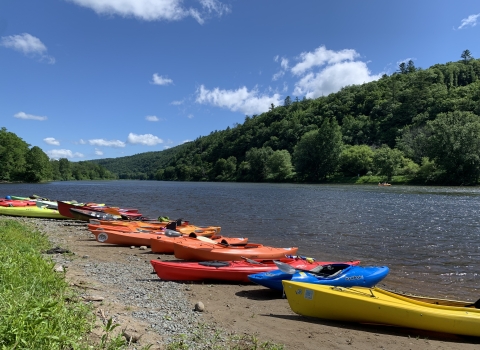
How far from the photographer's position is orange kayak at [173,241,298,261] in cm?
1074

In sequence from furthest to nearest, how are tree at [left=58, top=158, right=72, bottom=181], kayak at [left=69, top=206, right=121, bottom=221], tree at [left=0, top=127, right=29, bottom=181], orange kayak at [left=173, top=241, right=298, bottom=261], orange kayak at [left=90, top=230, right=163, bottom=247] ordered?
tree at [left=58, top=158, right=72, bottom=181] < tree at [left=0, top=127, right=29, bottom=181] < kayak at [left=69, top=206, right=121, bottom=221] < orange kayak at [left=90, top=230, right=163, bottom=247] < orange kayak at [left=173, top=241, right=298, bottom=261]

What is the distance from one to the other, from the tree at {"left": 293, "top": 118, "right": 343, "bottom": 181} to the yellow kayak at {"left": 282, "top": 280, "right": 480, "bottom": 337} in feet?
253

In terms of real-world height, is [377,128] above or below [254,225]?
above

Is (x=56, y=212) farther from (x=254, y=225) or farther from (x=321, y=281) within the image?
(x=321, y=281)

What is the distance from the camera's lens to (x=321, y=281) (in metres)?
7.59

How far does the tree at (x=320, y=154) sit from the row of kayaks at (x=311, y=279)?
72.7 metres

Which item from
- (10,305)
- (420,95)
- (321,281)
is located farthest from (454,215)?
(420,95)

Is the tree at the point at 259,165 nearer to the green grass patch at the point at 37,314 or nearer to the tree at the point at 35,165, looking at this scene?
the tree at the point at 35,165

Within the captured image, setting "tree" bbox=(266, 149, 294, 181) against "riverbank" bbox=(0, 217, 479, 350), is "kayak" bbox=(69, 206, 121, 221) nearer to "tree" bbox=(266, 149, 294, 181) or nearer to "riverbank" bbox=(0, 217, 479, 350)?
"riverbank" bbox=(0, 217, 479, 350)

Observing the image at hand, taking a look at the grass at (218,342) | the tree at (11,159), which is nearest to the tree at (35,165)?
the tree at (11,159)

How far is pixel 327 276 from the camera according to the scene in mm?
7902

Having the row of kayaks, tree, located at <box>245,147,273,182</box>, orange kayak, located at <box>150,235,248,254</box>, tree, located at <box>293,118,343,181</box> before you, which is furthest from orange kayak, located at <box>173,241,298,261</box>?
tree, located at <box>245,147,273,182</box>

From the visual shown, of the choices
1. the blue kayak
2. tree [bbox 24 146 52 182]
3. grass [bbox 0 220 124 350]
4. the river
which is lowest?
the river

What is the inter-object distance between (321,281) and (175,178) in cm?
14437
